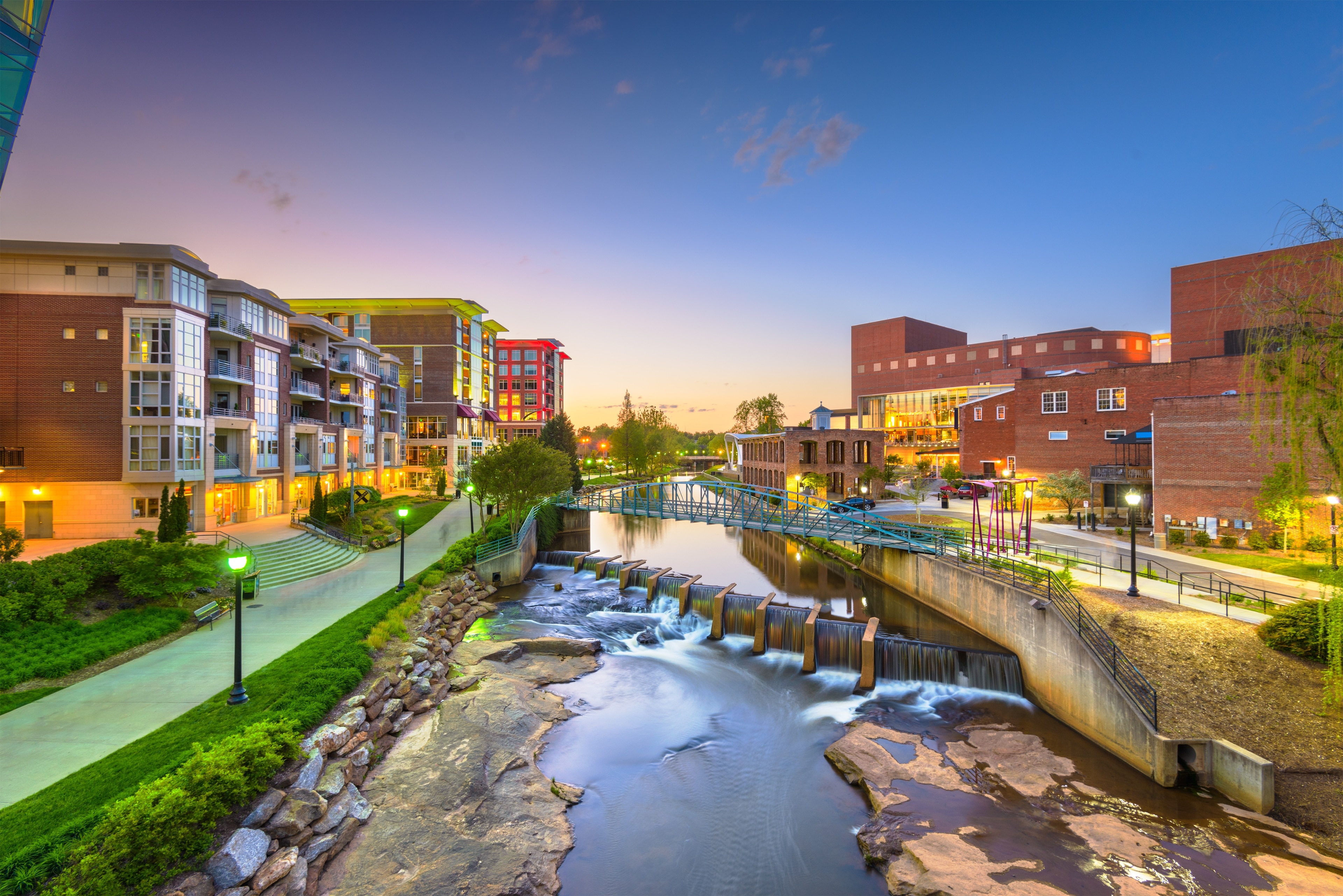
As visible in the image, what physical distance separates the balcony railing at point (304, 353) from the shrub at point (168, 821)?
36446 millimetres

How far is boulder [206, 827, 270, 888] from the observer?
8.35 meters

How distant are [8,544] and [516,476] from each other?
21.1 m

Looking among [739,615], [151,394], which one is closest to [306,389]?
[151,394]

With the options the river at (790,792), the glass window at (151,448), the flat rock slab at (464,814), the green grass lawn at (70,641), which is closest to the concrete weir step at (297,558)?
the green grass lawn at (70,641)

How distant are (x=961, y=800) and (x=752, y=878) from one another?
524 centimetres

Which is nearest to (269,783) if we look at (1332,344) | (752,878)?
(752,878)

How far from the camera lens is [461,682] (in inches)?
690

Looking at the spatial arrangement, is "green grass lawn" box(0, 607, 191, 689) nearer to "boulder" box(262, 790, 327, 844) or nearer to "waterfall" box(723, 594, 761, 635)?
"boulder" box(262, 790, 327, 844)

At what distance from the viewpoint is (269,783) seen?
10109mm

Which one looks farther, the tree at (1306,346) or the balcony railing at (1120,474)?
the balcony railing at (1120,474)

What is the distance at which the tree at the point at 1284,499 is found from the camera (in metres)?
9.94

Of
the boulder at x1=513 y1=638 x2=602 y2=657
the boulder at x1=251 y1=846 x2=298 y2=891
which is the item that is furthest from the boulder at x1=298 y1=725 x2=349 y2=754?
the boulder at x1=513 y1=638 x2=602 y2=657

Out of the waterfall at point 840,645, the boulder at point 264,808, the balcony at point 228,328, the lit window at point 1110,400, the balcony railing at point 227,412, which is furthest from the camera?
the lit window at point 1110,400

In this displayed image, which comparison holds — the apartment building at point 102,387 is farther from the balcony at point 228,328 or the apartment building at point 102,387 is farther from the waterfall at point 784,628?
the waterfall at point 784,628
